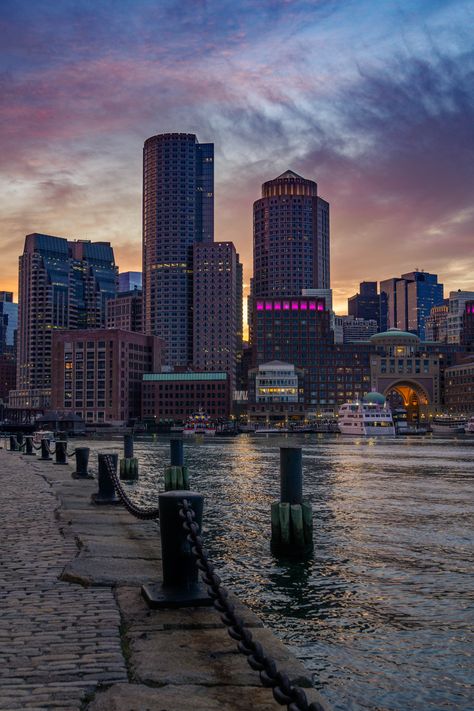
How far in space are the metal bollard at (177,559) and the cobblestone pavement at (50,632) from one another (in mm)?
844

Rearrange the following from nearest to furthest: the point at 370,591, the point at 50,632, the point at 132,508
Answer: the point at 50,632 → the point at 370,591 → the point at 132,508

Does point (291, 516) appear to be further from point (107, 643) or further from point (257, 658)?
point (257, 658)

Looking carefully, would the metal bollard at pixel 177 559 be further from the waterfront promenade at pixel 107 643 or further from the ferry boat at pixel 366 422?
the ferry boat at pixel 366 422

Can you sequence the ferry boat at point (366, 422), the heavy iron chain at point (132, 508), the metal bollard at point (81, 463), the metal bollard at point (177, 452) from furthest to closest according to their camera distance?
the ferry boat at point (366, 422), the metal bollard at point (177, 452), the metal bollard at point (81, 463), the heavy iron chain at point (132, 508)

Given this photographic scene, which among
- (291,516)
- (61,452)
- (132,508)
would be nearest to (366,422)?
(61,452)

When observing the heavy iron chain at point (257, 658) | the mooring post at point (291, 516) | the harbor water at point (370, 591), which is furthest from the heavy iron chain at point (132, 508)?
the heavy iron chain at point (257, 658)

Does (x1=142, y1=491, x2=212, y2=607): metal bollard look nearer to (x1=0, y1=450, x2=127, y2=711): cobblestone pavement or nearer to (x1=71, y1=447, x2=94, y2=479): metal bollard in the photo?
(x1=0, y1=450, x2=127, y2=711): cobblestone pavement

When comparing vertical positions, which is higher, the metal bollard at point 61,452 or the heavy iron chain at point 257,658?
the heavy iron chain at point 257,658

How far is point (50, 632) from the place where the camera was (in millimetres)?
8875

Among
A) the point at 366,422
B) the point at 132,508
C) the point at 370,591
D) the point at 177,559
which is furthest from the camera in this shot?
the point at 366,422

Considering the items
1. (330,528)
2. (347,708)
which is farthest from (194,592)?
(330,528)

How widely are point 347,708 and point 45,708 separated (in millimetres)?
4517

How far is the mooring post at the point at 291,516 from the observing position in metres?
20.6

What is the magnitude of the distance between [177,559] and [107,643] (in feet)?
6.67
